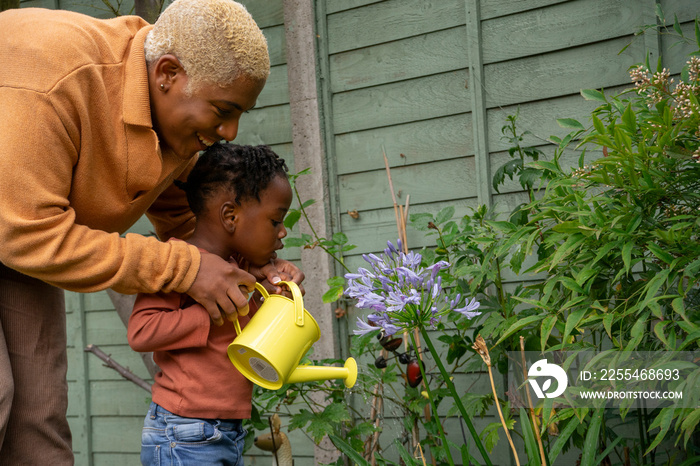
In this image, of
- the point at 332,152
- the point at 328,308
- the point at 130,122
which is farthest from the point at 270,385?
the point at 332,152

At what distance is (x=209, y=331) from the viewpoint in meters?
1.45

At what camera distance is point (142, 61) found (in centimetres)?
134

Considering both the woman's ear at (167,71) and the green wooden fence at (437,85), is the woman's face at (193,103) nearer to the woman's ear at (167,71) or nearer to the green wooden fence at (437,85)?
the woman's ear at (167,71)

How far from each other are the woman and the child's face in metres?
0.13

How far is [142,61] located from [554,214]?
1065 mm

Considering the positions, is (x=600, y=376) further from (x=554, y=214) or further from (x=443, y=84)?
(x=443, y=84)

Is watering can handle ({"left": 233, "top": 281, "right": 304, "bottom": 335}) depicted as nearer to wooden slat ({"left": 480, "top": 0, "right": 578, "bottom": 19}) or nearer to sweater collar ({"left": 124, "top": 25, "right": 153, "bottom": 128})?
sweater collar ({"left": 124, "top": 25, "right": 153, "bottom": 128})

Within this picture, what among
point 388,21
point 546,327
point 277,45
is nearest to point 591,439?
point 546,327

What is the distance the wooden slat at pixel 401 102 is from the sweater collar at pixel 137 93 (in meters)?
1.53

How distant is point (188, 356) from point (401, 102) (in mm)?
1623

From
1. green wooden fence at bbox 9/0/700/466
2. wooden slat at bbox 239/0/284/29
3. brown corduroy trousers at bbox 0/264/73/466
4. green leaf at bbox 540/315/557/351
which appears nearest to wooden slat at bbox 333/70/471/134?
green wooden fence at bbox 9/0/700/466

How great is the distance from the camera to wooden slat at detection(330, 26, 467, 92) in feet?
8.60

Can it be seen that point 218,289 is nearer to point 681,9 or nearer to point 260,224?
point 260,224

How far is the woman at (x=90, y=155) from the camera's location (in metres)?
1.19
